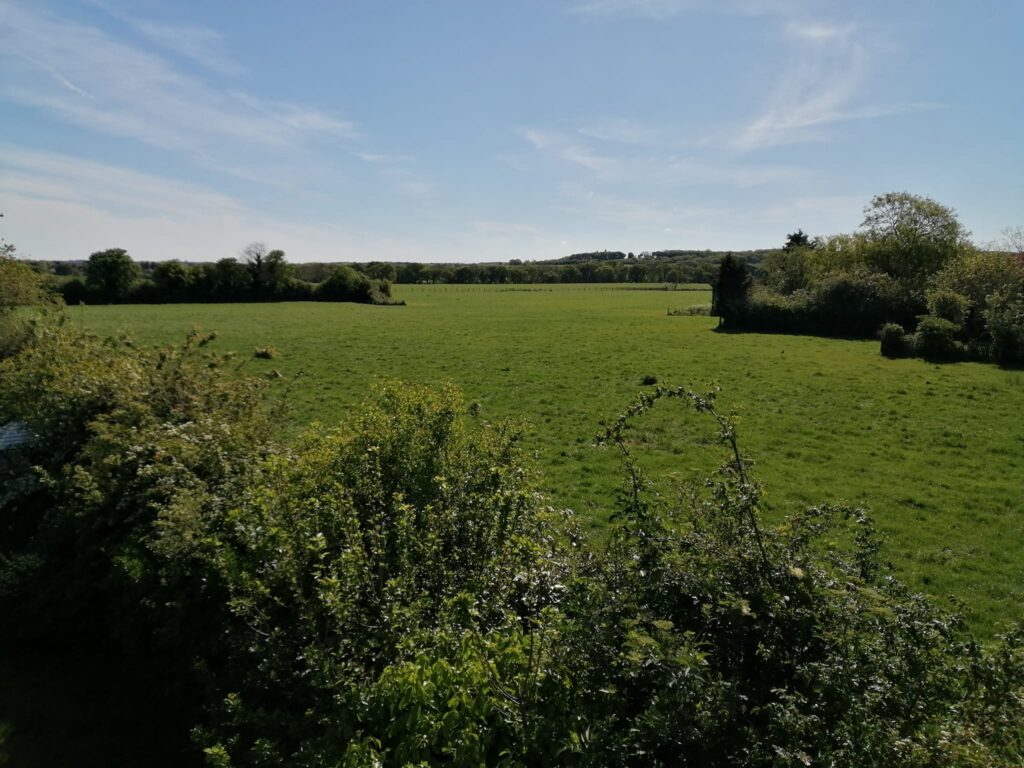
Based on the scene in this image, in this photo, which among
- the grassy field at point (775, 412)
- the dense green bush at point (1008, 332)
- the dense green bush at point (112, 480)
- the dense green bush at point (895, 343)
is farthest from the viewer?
the dense green bush at point (895, 343)

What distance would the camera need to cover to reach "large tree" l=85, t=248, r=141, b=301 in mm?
60625

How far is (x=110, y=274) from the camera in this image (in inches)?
2405

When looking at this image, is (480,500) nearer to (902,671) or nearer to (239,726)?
(239,726)

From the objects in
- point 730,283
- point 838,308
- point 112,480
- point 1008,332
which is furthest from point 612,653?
point 730,283

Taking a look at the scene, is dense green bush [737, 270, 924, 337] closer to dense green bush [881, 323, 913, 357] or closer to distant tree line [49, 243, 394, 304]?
dense green bush [881, 323, 913, 357]

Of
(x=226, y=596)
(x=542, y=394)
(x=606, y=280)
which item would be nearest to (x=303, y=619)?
(x=226, y=596)

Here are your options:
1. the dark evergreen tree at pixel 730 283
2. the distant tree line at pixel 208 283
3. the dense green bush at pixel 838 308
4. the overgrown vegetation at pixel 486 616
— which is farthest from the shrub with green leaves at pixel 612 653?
the distant tree line at pixel 208 283

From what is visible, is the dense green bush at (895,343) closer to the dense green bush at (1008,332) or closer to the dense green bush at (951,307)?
the dense green bush at (1008,332)

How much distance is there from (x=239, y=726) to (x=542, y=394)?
49.1ft

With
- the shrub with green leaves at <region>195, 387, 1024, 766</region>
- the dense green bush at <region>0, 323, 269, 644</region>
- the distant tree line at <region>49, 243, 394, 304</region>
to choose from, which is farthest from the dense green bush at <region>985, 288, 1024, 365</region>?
the distant tree line at <region>49, 243, 394, 304</region>

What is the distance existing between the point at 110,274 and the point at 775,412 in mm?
68408

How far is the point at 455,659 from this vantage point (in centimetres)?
303

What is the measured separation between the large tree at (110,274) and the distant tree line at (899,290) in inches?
2374

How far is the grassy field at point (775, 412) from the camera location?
8852mm
